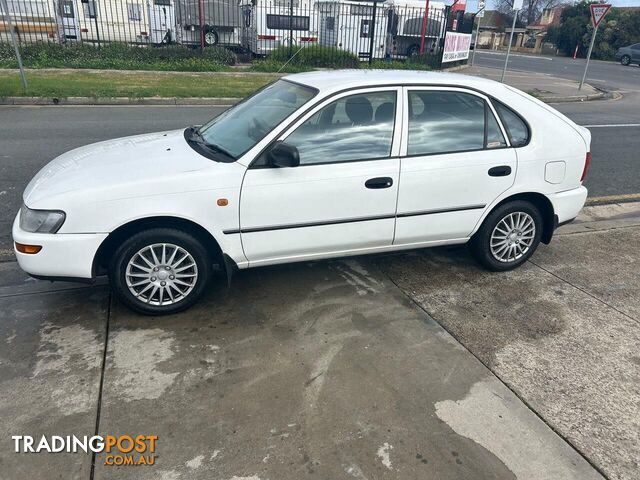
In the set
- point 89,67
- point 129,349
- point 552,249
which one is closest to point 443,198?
point 552,249

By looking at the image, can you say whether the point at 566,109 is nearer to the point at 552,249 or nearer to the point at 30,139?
the point at 552,249

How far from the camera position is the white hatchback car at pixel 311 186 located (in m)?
3.35

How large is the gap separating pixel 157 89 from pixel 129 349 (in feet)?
36.6

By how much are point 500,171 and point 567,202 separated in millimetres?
823

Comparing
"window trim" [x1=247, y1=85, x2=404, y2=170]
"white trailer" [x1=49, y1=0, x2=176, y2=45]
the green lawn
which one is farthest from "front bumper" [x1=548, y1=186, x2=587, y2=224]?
"white trailer" [x1=49, y1=0, x2=176, y2=45]

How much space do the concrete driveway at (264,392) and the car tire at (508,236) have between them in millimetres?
985

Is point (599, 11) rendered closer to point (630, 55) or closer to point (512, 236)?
point (512, 236)

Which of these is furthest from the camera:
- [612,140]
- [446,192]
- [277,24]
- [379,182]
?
[277,24]

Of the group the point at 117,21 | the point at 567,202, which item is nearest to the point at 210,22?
the point at 117,21

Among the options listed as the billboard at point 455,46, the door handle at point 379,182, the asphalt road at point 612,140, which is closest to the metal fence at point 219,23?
the billboard at point 455,46

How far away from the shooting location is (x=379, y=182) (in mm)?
3775

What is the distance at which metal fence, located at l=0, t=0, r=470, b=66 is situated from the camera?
1814cm

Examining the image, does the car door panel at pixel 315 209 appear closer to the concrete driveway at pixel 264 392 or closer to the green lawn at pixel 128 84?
the concrete driveway at pixel 264 392

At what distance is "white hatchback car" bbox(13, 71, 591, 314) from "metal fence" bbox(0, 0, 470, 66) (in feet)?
50.6
